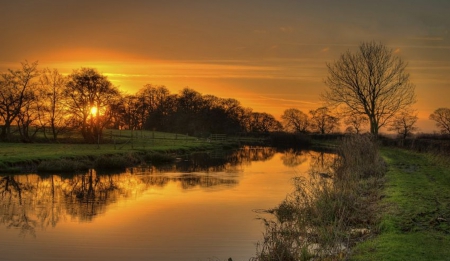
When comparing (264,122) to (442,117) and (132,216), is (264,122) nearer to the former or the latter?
(442,117)

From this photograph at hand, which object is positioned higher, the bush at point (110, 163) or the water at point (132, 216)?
the bush at point (110, 163)

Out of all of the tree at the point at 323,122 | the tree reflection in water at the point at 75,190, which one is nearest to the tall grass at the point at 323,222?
the tree reflection in water at the point at 75,190

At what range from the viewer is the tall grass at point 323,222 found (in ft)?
32.0

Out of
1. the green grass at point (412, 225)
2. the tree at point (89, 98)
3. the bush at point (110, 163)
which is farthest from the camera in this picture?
the tree at point (89, 98)

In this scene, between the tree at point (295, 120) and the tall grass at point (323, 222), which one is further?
the tree at point (295, 120)

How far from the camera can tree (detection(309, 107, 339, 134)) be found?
123 metres

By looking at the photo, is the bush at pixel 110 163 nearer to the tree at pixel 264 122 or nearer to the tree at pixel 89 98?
the tree at pixel 89 98

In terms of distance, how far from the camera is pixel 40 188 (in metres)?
24.5

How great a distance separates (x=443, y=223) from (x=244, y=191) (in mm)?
13643

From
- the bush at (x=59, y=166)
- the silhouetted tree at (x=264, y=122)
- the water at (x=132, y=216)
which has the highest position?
the silhouetted tree at (x=264, y=122)

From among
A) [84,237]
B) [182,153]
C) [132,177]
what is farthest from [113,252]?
[182,153]

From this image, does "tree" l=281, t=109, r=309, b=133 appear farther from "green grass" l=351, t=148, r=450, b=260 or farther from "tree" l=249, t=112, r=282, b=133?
"green grass" l=351, t=148, r=450, b=260

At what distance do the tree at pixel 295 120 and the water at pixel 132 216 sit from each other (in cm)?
9976

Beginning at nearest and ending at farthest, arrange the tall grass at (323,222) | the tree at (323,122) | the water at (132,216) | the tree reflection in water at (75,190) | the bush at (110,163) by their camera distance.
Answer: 1. the tall grass at (323,222)
2. the water at (132,216)
3. the tree reflection in water at (75,190)
4. the bush at (110,163)
5. the tree at (323,122)
